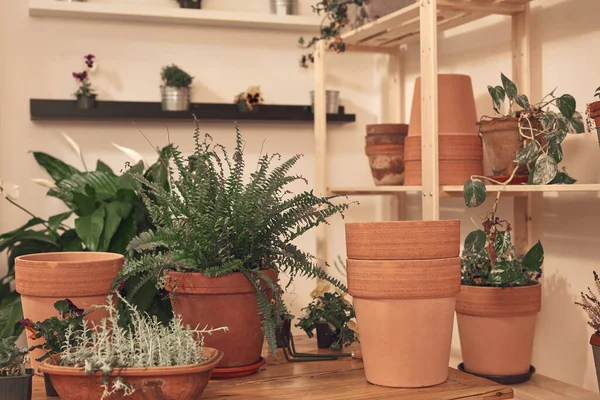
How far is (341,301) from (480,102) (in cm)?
152

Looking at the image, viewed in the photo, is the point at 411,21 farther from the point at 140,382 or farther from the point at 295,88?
the point at 140,382

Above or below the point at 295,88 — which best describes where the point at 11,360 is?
below

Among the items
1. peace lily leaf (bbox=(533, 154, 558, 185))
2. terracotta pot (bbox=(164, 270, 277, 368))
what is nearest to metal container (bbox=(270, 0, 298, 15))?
peace lily leaf (bbox=(533, 154, 558, 185))

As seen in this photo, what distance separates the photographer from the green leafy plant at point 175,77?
3158 mm

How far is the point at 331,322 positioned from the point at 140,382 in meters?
0.58

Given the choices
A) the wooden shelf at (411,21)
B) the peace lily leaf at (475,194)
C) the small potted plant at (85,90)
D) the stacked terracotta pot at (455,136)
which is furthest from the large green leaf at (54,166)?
the peace lily leaf at (475,194)

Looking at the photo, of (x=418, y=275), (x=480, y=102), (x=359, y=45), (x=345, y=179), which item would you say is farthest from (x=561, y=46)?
(x=418, y=275)

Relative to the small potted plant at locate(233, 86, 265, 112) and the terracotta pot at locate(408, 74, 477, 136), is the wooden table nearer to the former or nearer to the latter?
the terracotta pot at locate(408, 74, 477, 136)

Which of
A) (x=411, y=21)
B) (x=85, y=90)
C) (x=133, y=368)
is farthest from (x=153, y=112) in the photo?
(x=133, y=368)

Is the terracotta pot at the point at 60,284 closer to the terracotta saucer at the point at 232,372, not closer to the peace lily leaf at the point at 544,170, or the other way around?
the terracotta saucer at the point at 232,372

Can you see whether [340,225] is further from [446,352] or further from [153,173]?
[446,352]

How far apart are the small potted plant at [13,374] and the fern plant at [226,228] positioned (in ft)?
0.71

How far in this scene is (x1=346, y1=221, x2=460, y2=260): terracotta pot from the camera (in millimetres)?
1157

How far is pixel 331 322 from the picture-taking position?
151 centimetres
